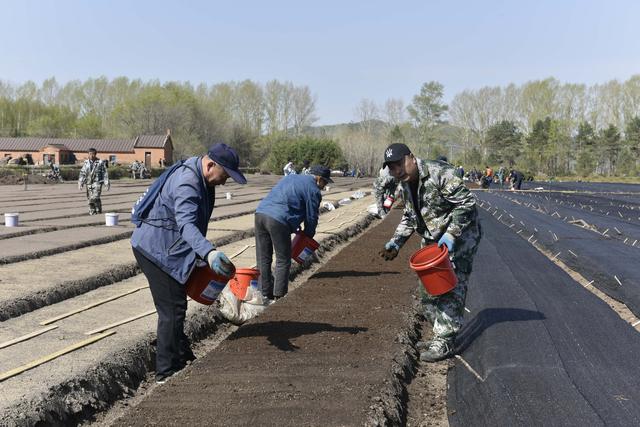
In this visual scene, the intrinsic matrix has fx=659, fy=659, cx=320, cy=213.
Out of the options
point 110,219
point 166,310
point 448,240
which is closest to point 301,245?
point 448,240

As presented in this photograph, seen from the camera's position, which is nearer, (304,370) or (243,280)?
(304,370)

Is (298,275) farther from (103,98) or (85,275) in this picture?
(103,98)

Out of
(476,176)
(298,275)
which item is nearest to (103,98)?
(476,176)

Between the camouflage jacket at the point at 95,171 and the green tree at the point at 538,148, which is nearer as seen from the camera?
the camouflage jacket at the point at 95,171

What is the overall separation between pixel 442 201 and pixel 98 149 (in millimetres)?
69942

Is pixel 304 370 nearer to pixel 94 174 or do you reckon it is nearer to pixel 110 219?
pixel 110 219

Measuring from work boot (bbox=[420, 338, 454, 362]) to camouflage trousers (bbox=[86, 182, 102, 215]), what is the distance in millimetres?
11873

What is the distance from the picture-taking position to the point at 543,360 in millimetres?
5168

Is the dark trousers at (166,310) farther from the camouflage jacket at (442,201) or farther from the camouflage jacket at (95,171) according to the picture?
the camouflage jacket at (95,171)

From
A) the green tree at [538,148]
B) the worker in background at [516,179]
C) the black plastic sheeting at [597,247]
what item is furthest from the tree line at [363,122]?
the black plastic sheeting at [597,247]

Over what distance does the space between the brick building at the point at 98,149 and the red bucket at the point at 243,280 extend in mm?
62269

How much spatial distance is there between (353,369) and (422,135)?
76.5 m

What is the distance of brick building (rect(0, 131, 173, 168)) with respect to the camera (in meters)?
67.6

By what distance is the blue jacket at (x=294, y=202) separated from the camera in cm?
694
